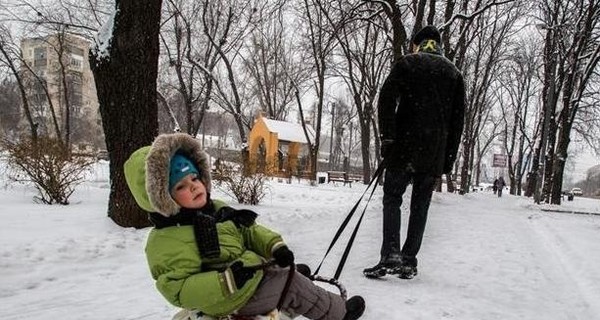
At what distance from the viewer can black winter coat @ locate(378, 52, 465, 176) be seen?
13.6 feet

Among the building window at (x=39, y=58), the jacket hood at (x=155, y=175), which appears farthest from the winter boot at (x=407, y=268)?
the building window at (x=39, y=58)

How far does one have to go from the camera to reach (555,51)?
945 inches

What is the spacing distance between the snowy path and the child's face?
1.28 meters

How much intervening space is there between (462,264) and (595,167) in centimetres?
12570

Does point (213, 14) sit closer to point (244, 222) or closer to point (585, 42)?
point (585, 42)

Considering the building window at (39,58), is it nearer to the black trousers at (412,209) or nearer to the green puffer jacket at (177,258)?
the black trousers at (412,209)

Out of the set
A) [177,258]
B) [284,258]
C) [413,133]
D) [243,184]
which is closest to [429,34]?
[413,133]

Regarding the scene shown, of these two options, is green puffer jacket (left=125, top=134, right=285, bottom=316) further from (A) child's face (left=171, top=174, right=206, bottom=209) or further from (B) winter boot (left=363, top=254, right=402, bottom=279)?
(B) winter boot (left=363, top=254, right=402, bottom=279)

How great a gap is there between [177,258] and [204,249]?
133 mm

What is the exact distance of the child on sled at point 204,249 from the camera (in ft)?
7.37

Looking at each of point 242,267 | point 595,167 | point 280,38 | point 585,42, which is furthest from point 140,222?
point 595,167

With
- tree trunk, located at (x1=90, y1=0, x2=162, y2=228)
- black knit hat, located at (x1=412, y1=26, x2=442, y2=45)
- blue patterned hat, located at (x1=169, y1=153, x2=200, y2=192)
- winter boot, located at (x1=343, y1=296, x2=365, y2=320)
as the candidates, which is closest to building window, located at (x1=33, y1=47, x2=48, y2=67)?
tree trunk, located at (x1=90, y1=0, x2=162, y2=228)

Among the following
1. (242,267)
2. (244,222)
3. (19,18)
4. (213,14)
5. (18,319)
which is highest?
(213,14)

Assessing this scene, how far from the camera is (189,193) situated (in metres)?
2.46
